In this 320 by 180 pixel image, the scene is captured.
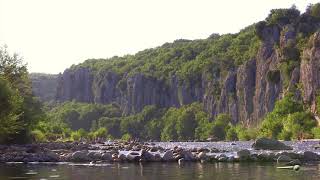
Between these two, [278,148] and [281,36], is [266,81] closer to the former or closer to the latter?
[281,36]

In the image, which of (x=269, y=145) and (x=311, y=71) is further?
(x=311, y=71)

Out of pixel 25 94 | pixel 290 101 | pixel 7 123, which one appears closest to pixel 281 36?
pixel 290 101

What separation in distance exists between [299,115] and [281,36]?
1794 inches

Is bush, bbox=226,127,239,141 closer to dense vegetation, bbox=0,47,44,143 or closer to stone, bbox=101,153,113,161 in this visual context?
dense vegetation, bbox=0,47,44,143

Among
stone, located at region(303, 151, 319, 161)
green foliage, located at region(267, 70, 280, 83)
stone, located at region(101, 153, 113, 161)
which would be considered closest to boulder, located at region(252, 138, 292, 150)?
stone, located at region(303, 151, 319, 161)

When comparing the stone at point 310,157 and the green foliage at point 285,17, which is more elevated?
the green foliage at point 285,17

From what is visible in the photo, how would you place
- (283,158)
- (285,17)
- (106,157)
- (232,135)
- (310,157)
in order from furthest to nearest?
(285,17) < (232,135) < (106,157) < (310,157) < (283,158)

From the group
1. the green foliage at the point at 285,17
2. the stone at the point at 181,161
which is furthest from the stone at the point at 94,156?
the green foliage at the point at 285,17

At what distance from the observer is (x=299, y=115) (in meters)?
153

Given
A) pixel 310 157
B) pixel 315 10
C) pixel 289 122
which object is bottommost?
pixel 310 157

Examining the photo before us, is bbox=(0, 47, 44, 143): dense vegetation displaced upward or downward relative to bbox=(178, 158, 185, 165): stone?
upward

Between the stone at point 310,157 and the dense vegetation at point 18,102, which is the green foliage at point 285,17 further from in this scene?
the stone at point 310,157

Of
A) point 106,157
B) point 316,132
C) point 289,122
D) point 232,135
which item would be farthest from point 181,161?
point 232,135

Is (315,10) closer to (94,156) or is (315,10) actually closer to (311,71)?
(311,71)
